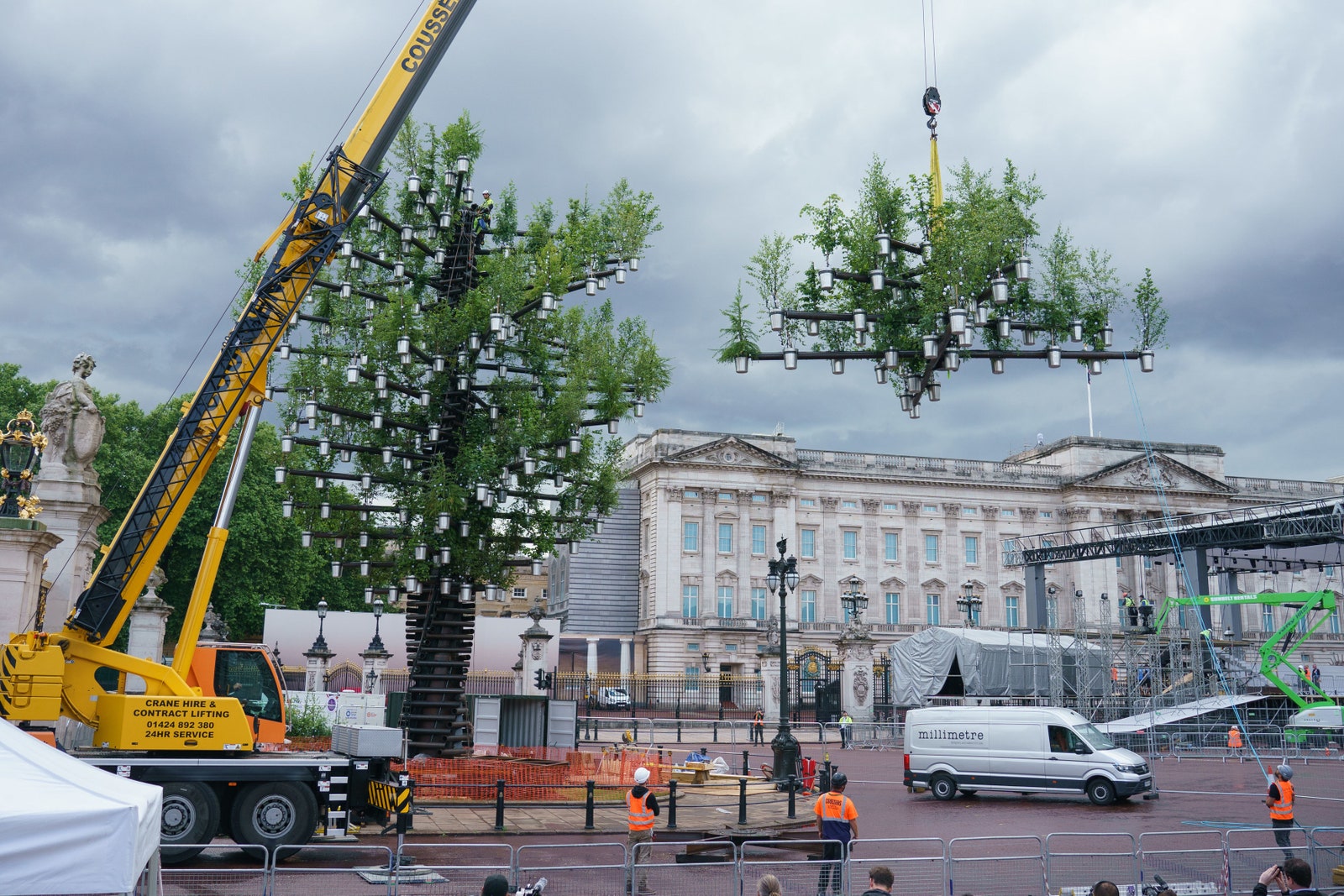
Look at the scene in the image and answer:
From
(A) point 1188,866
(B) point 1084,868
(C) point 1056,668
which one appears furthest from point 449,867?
(C) point 1056,668

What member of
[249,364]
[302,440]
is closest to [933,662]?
[302,440]

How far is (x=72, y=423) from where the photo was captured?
71.9 feet

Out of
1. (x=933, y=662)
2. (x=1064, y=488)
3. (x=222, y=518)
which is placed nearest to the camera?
(x=222, y=518)

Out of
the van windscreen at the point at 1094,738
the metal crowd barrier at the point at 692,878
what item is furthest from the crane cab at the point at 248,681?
the van windscreen at the point at 1094,738

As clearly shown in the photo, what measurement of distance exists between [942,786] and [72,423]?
19.5m

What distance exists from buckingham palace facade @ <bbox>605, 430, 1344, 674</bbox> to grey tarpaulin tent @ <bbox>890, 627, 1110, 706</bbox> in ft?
73.2

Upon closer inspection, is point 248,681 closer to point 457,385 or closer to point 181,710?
point 181,710

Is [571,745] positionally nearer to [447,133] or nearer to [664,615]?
[447,133]

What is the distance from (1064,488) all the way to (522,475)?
66666mm

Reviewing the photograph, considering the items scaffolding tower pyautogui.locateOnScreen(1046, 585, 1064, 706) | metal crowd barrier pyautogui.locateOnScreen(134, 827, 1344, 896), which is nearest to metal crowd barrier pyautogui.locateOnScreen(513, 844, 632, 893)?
metal crowd barrier pyautogui.locateOnScreen(134, 827, 1344, 896)

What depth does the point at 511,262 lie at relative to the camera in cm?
2439

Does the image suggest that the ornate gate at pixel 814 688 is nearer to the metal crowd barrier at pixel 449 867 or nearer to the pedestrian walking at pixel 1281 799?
the metal crowd barrier at pixel 449 867

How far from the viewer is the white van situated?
2319 cm

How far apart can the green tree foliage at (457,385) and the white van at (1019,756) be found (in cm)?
931
